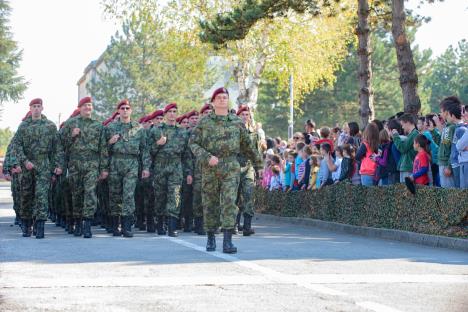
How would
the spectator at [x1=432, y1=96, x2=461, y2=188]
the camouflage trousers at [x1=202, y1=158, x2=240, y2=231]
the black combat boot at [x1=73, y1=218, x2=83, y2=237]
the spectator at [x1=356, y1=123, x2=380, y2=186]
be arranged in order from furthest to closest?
the spectator at [x1=356, y1=123, x2=380, y2=186] < the black combat boot at [x1=73, y1=218, x2=83, y2=237] < the spectator at [x1=432, y1=96, x2=461, y2=188] < the camouflage trousers at [x1=202, y1=158, x2=240, y2=231]

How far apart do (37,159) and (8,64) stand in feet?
227

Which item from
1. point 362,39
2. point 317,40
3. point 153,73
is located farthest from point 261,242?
point 153,73

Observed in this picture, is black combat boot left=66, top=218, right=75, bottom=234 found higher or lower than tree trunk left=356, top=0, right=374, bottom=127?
lower

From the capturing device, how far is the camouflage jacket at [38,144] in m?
15.9

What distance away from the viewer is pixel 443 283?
963 cm

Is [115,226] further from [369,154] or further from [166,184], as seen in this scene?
[369,154]

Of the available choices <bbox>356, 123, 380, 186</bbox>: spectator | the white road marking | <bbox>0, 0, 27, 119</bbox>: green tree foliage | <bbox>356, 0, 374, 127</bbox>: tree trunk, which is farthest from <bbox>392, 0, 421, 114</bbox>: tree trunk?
<bbox>0, 0, 27, 119</bbox>: green tree foliage

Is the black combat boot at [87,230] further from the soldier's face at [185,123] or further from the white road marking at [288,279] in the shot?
the white road marking at [288,279]

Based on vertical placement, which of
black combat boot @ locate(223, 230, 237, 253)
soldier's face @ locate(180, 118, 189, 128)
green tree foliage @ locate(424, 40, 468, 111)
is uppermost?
green tree foliage @ locate(424, 40, 468, 111)

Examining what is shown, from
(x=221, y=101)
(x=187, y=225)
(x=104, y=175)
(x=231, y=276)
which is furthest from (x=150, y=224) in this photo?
(x=231, y=276)

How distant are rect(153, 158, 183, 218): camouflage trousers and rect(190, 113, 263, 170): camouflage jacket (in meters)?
3.86

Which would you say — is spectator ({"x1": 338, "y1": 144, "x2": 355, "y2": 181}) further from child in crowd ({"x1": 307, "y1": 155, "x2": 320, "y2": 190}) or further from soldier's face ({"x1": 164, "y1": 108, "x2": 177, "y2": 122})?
soldier's face ({"x1": 164, "y1": 108, "x2": 177, "y2": 122})

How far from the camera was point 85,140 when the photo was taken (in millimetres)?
16203

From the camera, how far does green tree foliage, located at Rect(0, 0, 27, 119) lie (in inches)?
3174
